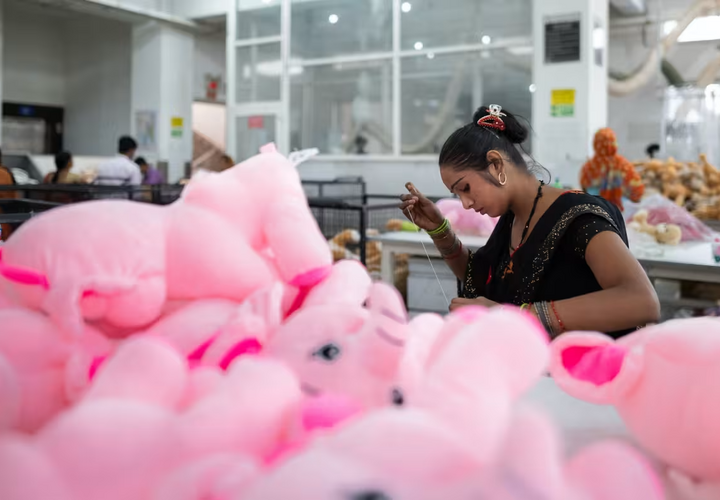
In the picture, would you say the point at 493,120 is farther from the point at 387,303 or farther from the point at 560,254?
the point at 387,303

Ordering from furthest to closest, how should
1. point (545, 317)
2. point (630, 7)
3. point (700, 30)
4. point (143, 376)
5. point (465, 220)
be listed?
point (700, 30)
point (630, 7)
point (465, 220)
point (545, 317)
point (143, 376)

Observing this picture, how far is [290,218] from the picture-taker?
747 millimetres

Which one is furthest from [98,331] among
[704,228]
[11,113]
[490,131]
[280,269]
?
[11,113]

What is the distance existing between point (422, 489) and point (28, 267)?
18.7 inches

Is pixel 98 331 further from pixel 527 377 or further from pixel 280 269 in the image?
pixel 527 377

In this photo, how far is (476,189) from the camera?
1.43m

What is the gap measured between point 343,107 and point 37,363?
790cm

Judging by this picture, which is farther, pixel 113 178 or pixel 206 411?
pixel 113 178

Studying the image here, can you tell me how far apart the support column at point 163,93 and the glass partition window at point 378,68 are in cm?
131

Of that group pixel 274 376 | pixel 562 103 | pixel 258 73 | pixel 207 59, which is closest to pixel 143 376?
pixel 274 376

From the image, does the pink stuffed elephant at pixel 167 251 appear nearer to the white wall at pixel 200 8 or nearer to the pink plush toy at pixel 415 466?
the pink plush toy at pixel 415 466

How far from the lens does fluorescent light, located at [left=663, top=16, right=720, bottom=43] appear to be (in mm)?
8461

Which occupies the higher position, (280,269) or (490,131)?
(490,131)

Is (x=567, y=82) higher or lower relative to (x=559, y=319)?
higher
